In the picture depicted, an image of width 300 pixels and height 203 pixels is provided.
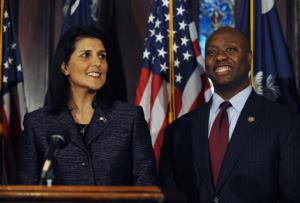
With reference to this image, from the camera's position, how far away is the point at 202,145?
10.6 feet

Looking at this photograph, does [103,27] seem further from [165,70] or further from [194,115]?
[194,115]

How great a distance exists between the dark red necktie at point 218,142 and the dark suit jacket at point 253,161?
3 centimetres

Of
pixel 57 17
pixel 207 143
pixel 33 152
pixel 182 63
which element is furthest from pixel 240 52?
pixel 57 17

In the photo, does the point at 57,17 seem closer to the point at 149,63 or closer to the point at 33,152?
A: the point at 149,63

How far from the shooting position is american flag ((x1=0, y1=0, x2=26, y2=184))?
439cm

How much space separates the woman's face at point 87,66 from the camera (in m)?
2.99

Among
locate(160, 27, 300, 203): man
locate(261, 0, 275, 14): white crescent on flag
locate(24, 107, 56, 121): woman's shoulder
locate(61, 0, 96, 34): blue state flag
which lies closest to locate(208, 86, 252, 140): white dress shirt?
locate(160, 27, 300, 203): man

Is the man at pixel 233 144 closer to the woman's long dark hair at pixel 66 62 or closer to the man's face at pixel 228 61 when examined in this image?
the man's face at pixel 228 61

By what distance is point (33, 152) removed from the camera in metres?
2.88

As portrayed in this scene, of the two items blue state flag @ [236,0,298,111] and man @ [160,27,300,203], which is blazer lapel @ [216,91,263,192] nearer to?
man @ [160,27,300,203]

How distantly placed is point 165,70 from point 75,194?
2633 mm

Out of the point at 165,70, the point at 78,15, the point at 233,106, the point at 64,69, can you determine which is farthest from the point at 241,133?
the point at 78,15

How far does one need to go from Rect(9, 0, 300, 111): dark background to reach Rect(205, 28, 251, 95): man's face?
1343mm

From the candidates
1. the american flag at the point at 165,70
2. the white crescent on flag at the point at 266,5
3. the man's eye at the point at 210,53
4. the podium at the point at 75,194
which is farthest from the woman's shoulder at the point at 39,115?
the white crescent on flag at the point at 266,5
